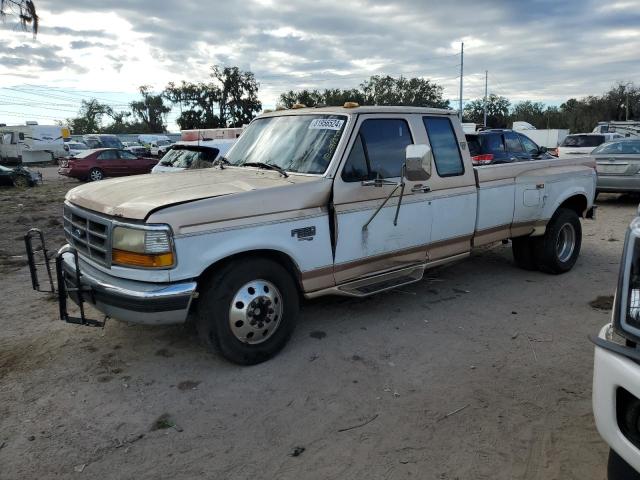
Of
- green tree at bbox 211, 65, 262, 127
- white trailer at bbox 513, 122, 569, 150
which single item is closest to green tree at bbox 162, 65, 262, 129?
green tree at bbox 211, 65, 262, 127

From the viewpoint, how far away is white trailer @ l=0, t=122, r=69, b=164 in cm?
3391

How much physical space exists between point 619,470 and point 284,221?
2.66 m

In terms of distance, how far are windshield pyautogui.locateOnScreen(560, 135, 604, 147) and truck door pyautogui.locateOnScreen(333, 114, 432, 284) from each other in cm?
1548

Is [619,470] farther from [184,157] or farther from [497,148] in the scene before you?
[497,148]

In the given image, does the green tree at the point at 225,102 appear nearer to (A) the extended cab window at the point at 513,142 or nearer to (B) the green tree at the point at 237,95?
(B) the green tree at the point at 237,95

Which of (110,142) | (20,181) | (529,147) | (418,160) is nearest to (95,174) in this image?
(20,181)

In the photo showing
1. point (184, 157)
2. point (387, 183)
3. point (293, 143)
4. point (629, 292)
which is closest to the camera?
point (629, 292)

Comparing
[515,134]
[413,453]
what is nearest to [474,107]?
[515,134]

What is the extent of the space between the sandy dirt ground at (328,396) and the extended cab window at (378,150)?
4.79 ft

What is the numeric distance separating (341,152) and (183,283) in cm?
179

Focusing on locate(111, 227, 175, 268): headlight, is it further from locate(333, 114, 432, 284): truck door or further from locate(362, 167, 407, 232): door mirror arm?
locate(362, 167, 407, 232): door mirror arm

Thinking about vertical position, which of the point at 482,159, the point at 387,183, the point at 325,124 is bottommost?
the point at 482,159

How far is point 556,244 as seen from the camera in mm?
6559

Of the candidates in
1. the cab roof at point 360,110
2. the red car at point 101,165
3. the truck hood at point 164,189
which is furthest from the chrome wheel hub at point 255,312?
the red car at point 101,165
